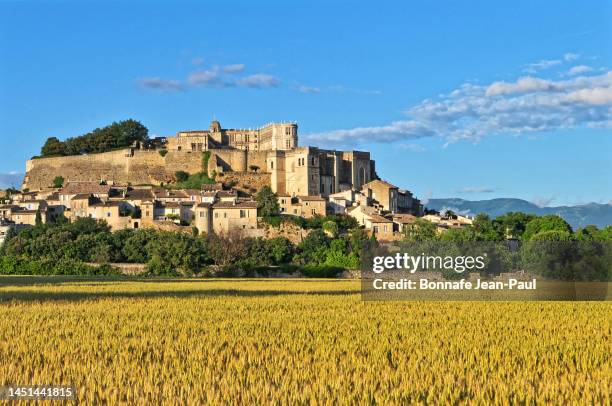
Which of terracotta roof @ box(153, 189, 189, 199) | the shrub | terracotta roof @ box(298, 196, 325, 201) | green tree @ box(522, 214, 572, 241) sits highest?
terracotta roof @ box(153, 189, 189, 199)

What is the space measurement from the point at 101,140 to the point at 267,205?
29833mm

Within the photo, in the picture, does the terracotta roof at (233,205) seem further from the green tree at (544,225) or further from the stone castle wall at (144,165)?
the green tree at (544,225)

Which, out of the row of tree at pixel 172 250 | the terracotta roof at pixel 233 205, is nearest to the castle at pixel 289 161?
the terracotta roof at pixel 233 205

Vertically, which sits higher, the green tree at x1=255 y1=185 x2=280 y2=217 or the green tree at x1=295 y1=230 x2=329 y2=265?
the green tree at x1=255 y1=185 x2=280 y2=217

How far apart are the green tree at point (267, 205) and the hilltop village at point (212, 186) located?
774mm

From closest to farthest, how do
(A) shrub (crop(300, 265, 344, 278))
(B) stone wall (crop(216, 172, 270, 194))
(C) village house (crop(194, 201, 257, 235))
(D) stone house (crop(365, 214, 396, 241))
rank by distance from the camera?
(A) shrub (crop(300, 265, 344, 278))
(C) village house (crop(194, 201, 257, 235))
(D) stone house (crop(365, 214, 396, 241))
(B) stone wall (crop(216, 172, 270, 194))

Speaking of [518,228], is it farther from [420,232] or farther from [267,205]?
[267,205]

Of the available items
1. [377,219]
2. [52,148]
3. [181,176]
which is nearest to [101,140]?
[52,148]

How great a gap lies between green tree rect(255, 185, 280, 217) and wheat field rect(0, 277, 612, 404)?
57.5 m

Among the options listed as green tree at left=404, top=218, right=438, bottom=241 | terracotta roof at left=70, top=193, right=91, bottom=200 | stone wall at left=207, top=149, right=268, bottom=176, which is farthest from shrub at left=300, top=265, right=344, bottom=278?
stone wall at left=207, top=149, right=268, bottom=176

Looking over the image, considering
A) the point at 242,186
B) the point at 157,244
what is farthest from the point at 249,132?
the point at 157,244

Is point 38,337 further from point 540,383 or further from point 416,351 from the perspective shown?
point 540,383

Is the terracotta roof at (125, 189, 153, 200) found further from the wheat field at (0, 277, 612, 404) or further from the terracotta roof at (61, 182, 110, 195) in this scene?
the wheat field at (0, 277, 612, 404)

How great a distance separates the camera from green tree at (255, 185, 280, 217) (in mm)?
75812
